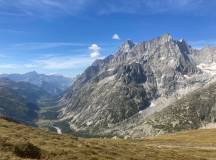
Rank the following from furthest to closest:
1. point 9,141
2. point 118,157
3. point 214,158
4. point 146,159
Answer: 1. point 214,158
2. point 146,159
3. point 118,157
4. point 9,141

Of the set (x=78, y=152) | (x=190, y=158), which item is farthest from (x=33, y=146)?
(x=190, y=158)

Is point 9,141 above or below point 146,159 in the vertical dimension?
above

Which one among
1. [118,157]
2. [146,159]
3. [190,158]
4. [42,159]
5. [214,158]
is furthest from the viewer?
[214,158]

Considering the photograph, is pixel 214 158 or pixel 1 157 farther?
pixel 214 158

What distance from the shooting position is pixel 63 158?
51844 millimetres

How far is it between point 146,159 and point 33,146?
25128mm

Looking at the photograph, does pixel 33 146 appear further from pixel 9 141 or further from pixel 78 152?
pixel 78 152

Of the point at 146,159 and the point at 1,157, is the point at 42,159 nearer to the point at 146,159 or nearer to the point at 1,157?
the point at 1,157

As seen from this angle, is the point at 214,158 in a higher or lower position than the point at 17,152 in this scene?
lower

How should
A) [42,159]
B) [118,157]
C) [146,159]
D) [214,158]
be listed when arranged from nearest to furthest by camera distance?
[42,159]
[118,157]
[146,159]
[214,158]

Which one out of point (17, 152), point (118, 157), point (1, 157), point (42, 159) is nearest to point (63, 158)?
point (42, 159)

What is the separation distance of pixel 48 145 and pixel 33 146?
5.69 metres

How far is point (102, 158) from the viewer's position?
58844mm

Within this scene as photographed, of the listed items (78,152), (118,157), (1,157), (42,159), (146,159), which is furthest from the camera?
(146,159)
